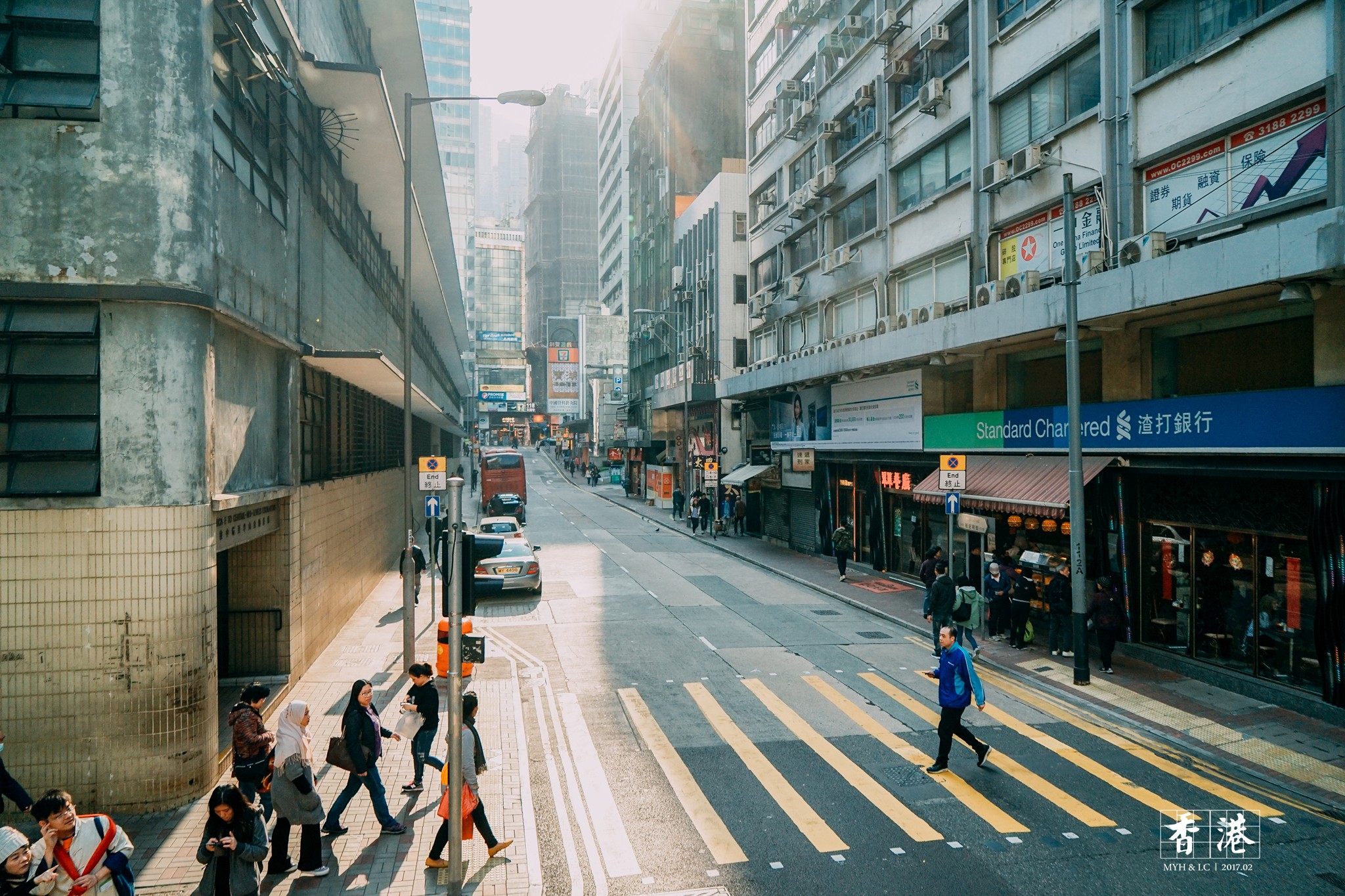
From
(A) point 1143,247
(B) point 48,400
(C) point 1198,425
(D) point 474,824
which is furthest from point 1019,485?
(B) point 48,400

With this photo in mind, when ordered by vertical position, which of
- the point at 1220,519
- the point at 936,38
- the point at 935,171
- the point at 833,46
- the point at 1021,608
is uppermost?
the point at 833,46

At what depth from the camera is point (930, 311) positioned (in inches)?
899

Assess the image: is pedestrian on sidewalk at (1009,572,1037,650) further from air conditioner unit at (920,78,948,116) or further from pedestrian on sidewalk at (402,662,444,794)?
air conditioner unit at (920,78,948,116)

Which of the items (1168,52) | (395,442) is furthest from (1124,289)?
(395,442)

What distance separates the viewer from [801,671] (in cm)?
1462

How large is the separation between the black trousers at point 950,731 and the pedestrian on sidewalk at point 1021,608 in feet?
23.6

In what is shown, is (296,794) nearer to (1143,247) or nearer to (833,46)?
(1143,247)

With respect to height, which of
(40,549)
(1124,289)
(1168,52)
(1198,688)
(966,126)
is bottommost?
(1198,688)

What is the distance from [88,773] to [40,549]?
2.30 m

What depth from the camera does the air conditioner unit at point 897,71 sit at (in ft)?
79.8

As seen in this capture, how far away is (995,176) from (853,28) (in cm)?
1016

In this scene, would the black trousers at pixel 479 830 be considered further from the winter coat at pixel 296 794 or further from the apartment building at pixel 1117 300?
the apartment building at pixel 1117 300

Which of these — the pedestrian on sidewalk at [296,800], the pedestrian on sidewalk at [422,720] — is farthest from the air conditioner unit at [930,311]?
the pedestrian on sidewalk at [296,800]

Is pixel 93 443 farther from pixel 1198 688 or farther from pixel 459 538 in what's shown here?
pixel 1198 688
